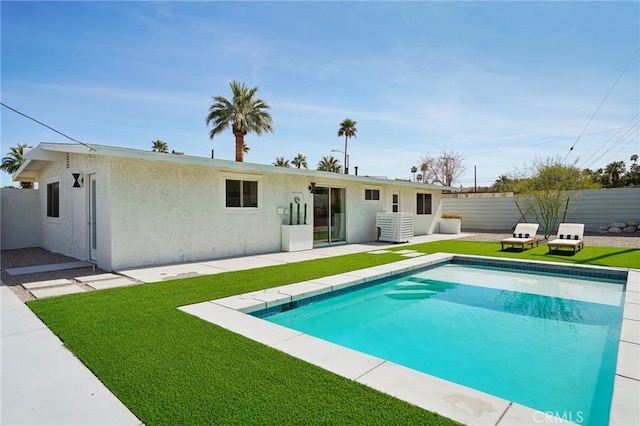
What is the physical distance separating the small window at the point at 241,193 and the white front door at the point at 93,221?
11.0 ft

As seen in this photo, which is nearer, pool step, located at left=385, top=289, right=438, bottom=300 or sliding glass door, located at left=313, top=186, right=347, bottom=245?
pool step, located at left=385, top=289, right=438, bottom=300

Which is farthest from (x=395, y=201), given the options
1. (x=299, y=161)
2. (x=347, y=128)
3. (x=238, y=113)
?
(x=299, y=161)

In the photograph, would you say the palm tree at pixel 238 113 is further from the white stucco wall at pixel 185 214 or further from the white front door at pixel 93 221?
the white front door at pixel 93 221

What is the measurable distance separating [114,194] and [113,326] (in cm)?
476

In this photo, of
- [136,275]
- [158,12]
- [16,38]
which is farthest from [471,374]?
[16,38]

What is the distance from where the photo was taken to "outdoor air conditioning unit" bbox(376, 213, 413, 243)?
14195mm

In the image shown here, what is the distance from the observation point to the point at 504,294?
724cm

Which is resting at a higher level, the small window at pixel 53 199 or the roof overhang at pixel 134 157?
the roof overhang at pixel 134 157

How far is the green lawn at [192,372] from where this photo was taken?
2.44m

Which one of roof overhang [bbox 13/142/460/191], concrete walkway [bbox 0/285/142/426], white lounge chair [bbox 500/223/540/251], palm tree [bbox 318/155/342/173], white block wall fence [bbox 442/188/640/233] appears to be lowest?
concrete walkway [bbox 0/285/142/426]

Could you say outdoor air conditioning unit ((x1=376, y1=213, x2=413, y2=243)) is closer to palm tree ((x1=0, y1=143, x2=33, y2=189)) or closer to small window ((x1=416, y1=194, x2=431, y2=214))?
small window ((x1=416, y1=194, x2=431, y2=214))

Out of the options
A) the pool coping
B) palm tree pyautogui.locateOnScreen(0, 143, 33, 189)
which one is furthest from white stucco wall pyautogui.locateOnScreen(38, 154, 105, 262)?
palm tree pyautogui.locateOnScreen(0, 143, 33, 189)

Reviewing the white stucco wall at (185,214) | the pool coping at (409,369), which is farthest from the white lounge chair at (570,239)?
the white stucco wall at (185,214)

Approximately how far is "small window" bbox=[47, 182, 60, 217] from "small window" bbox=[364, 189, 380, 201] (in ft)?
36.6
